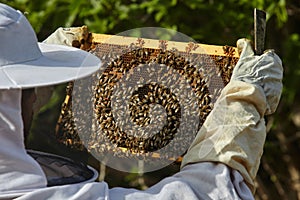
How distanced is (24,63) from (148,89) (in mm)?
612

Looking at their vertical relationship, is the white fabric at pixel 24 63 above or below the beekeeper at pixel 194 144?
above

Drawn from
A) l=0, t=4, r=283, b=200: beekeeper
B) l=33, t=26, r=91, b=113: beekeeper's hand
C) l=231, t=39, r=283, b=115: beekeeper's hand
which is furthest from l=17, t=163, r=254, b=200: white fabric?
l=33, t=26, r=91, b=113: beekeeper's hand

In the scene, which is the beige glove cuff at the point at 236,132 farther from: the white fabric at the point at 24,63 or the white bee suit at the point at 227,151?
the white fabric at the point at 24,63

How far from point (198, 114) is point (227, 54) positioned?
22 cm

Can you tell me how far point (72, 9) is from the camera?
4.61m

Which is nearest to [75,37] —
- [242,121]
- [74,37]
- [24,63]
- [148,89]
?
[74,37]

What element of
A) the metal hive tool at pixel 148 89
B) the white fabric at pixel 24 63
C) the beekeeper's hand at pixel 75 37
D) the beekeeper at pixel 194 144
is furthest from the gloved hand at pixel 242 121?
the beekeeper's hand at pixel 75 37

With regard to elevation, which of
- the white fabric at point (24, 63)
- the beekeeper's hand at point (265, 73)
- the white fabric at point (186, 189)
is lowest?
the white fabric at point (186, 189)

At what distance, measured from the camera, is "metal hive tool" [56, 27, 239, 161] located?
8.46ft

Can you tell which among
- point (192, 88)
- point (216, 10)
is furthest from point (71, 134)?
point (216, 10)

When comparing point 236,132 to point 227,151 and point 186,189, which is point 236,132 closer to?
point 227,151

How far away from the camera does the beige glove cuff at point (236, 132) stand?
2.24m

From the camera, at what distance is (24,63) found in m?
2.14

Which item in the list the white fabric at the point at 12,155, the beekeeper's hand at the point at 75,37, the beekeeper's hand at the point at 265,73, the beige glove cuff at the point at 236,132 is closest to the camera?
the white fabric at the point at 12,155
